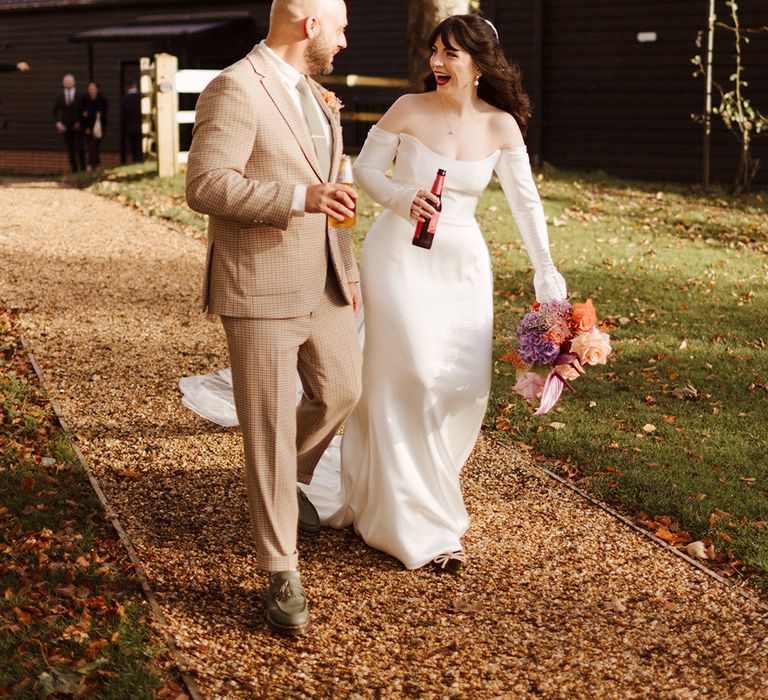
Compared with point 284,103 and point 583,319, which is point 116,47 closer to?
point 583,319

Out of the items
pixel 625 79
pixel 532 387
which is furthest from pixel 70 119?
pixel 532 387

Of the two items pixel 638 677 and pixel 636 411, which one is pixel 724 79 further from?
pixel 638 677

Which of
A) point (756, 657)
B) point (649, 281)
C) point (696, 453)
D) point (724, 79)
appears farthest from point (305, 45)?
point (724, 79)

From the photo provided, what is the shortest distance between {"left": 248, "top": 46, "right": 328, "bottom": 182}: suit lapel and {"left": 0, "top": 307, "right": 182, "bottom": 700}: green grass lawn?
1830 mm

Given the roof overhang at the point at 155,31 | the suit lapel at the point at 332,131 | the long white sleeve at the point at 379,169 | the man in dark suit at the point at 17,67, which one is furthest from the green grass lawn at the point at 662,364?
the roof overhang at the point at 155,31

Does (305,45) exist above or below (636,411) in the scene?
above

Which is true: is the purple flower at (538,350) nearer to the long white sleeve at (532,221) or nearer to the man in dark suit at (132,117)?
the long white sleeve at (532,221)

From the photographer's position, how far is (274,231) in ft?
13.0

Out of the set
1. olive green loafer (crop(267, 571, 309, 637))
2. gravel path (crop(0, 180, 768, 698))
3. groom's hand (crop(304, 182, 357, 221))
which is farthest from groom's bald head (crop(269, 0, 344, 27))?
gravel path (crop(0, 180, 768, 698))

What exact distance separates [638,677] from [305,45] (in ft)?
Result: 8.36

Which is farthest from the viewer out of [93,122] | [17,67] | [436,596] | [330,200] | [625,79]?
[93,122]

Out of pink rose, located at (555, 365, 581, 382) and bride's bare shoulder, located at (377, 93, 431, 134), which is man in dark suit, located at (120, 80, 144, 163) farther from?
pink rose, located at (555, 365, 581, 382)

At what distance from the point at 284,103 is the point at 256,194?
42cm

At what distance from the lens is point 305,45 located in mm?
3986
